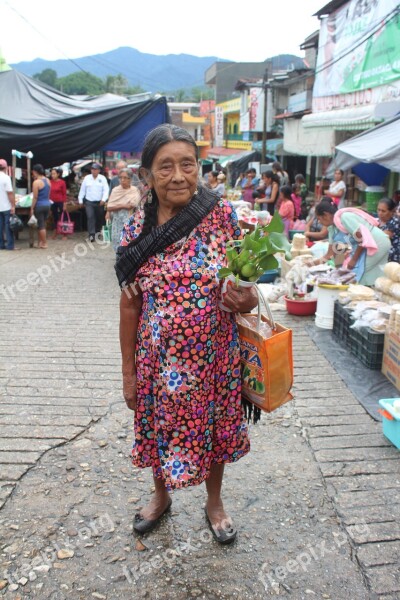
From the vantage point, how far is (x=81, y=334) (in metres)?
5.66

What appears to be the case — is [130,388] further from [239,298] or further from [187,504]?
[187,504]

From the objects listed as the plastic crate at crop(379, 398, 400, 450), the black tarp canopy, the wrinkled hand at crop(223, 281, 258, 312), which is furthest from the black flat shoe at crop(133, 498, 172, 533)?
the black tarp canopy

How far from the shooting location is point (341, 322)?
536cm

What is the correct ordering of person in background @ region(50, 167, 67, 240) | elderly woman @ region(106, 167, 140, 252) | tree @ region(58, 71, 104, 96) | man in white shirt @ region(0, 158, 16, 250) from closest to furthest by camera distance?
elderly woman @ region(106, 167, 140, 252) → man in white shirt @ region(0, 158, 16, 250) → person in background @ region(50, 167, 67, 240) → tree @ region(58, 71, 104, 96)

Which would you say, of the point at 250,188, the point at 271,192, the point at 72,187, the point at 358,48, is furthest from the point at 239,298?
the point at 72,187

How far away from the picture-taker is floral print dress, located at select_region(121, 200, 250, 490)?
2.20 meters

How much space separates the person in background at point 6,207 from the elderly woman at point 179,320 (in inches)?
343

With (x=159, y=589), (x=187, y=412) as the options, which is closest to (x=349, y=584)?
(x=159, y=589)

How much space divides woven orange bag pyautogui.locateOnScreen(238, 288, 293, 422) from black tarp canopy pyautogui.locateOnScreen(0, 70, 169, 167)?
987 cm

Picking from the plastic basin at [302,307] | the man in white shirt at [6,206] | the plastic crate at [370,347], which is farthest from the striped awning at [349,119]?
the man in white shirt at [6,206]

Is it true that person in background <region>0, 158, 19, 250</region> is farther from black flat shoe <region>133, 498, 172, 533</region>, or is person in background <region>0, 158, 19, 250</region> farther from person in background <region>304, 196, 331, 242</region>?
black flat shoe <region>133, 498, 172, 533</region>

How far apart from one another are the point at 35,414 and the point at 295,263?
4027 mm

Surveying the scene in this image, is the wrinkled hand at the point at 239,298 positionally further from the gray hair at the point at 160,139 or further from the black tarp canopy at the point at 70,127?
the black tarp canopy at the point at 70,127

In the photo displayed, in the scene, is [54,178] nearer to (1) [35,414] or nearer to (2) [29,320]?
(2) [29,320]
